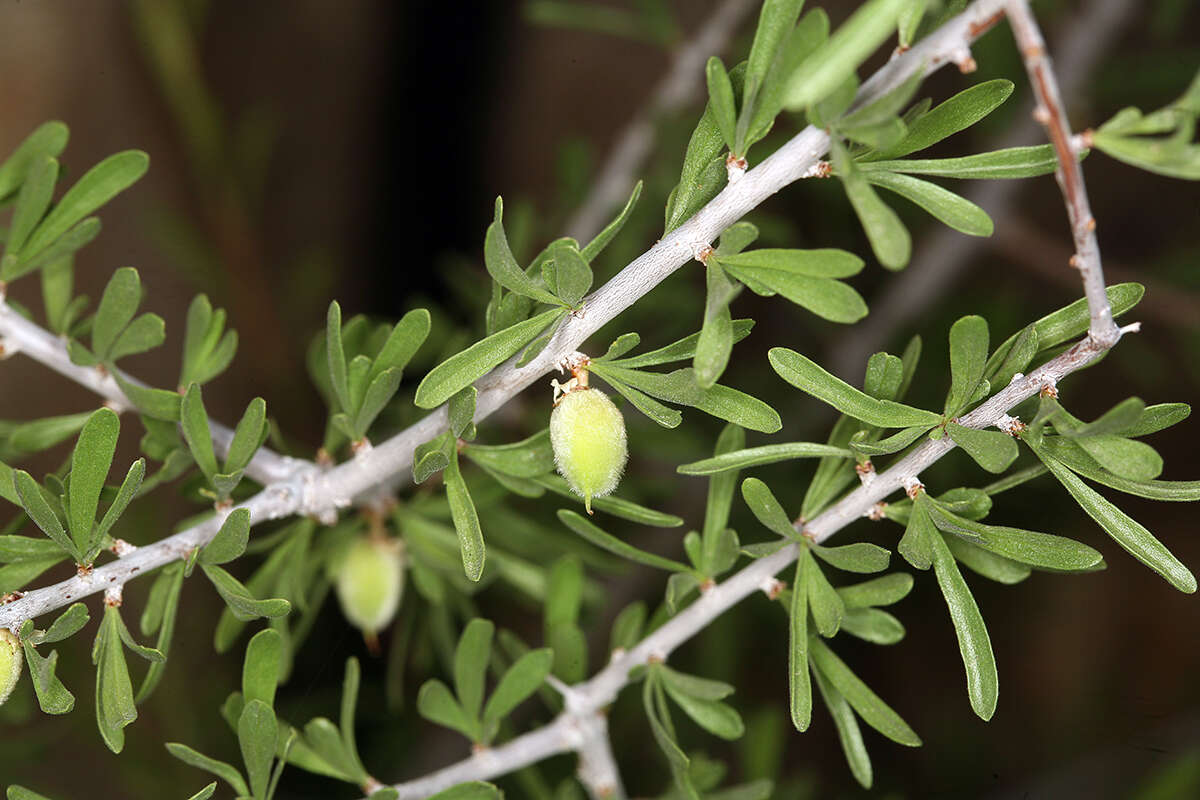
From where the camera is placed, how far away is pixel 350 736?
75 cm

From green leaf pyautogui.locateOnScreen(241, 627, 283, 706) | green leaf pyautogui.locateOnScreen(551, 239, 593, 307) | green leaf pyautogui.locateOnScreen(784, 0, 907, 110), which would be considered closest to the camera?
green leaf pyautogui.locateOnScreen(784, 0, 907, 110)

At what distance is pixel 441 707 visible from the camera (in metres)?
0.77

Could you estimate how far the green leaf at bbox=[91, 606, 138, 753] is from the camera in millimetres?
604

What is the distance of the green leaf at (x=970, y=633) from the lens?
60cm

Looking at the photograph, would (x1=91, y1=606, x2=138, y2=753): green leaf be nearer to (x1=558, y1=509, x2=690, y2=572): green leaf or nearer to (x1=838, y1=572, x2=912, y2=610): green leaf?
(x1=558, y1=509, x2=690, y2=572): green leaf

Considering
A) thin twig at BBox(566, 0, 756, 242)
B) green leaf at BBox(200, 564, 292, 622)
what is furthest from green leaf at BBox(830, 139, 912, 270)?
thin twig at BBox(566, 0, 756, 242)

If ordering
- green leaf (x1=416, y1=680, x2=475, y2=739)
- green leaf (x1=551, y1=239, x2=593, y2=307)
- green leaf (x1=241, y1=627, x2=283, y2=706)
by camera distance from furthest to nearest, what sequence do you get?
green leaf (x1=416, y1=680, x2=475, y2=739)
green leaf (x1=241, y1=627, x2=283, y2=706)
green leaf (x1=551, y1=239, x2=593, y2=307)

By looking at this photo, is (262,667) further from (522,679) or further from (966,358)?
(966,358)

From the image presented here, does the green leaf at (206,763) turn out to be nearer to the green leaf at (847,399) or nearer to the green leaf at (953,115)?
the green leaf at (847,399)

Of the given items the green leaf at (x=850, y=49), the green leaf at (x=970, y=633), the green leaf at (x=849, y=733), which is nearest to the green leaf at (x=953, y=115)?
the green leaf at (x=850, y=49)

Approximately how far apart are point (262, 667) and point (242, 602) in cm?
7

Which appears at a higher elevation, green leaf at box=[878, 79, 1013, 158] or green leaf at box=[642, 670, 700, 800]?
green leaf at box=[878, 79, 1013, 158]

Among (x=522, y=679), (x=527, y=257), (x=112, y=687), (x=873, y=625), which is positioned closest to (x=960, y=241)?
(x=527, y=257)

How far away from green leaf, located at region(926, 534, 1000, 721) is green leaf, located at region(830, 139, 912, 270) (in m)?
0.20
